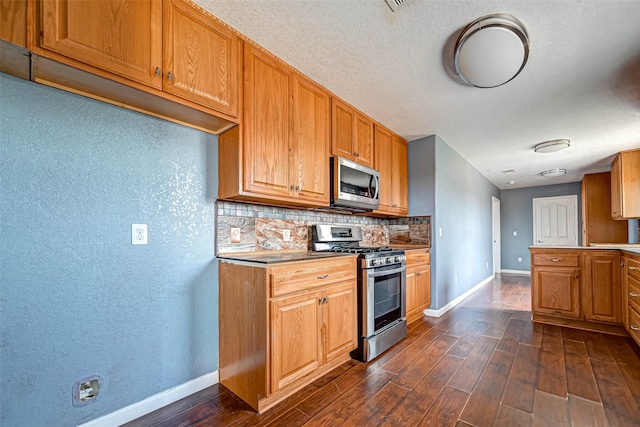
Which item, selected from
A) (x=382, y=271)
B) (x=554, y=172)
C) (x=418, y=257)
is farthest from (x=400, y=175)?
(x=554, y=172)

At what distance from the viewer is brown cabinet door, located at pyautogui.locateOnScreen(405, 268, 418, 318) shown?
3127mm

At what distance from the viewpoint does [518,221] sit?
7.45 m

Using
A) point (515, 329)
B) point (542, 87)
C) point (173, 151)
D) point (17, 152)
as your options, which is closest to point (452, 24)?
point (542, 87)

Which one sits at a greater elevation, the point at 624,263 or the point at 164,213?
the point at 164,213

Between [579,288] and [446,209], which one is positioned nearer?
[579,288]

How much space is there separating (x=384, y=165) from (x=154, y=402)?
297 centimetres

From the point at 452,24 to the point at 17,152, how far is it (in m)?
2.43

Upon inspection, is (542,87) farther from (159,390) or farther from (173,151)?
(159,390)

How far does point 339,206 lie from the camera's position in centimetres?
275

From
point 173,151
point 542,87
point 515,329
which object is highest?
point 542,87

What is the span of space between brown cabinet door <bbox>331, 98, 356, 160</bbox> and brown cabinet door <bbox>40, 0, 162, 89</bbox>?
1.52 metres

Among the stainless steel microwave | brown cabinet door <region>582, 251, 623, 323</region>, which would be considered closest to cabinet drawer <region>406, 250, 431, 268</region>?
the stainless steel microwave

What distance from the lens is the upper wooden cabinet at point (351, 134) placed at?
8.78ft

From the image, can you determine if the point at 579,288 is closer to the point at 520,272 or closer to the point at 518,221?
the point at 520,272
